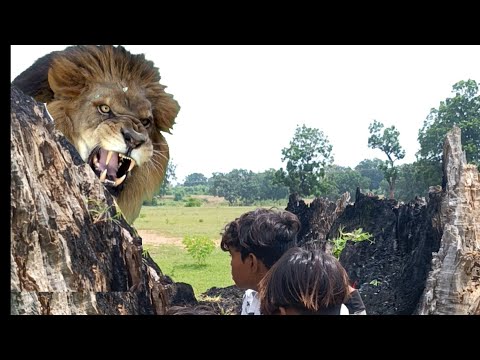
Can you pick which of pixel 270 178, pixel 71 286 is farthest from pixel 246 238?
pixel 71 286

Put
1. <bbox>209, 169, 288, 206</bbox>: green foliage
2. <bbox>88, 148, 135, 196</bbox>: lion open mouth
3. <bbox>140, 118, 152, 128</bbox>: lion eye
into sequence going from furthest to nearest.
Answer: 1. <bbox>209, 169, 288, 206</bbox>: green foliage
2. <bbox>140, 118, 152, 128</bbox>: lion eye
3. <bbox>88, 148, 135, 196</bbox>: lion open mouth

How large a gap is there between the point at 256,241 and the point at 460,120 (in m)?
1.38

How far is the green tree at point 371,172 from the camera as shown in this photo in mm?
4137

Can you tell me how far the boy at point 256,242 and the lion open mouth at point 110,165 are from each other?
687 millimetres

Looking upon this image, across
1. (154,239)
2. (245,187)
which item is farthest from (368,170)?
(154,239)

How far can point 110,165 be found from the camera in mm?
3859

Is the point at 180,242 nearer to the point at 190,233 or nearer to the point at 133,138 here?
the point at 190,233

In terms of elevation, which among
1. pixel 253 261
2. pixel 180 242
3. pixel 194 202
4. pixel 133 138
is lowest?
pixel 253 261

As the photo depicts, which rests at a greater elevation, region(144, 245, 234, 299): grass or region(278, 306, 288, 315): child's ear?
region(144, 245, 234, 299): grass

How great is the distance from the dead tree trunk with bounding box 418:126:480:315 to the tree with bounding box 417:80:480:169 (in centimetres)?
4

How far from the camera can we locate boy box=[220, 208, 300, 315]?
398 cm

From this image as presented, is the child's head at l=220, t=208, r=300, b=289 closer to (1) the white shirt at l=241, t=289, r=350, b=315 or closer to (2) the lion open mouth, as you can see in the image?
(1) the white shirt at l=241, t=289, r=350, b=315

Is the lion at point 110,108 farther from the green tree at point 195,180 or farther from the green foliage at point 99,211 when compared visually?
the green tree at point 195,180

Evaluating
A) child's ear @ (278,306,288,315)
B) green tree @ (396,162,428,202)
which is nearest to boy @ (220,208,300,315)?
child's ear @ (278,306,288,315)
